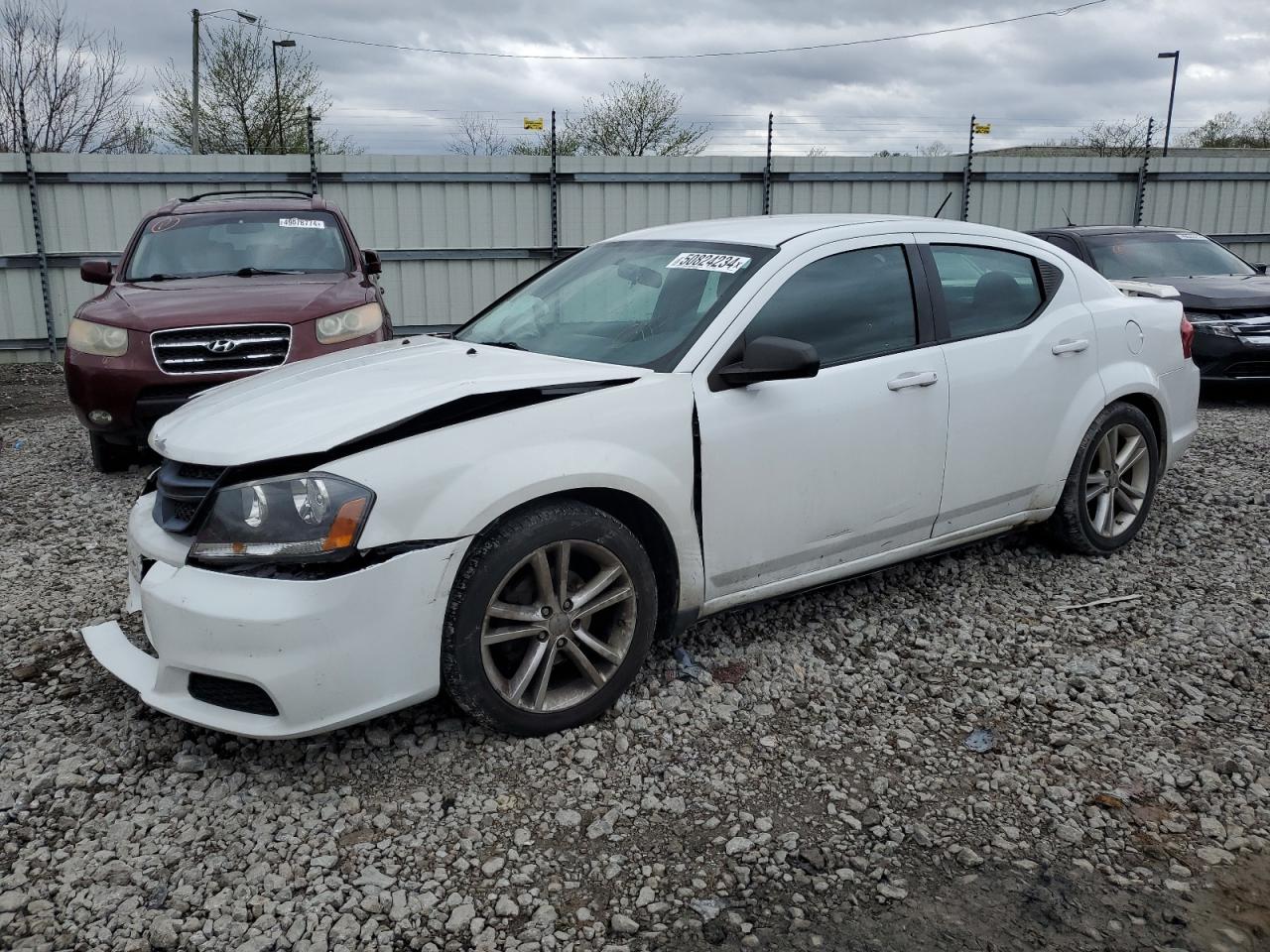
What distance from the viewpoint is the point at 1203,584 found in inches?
183

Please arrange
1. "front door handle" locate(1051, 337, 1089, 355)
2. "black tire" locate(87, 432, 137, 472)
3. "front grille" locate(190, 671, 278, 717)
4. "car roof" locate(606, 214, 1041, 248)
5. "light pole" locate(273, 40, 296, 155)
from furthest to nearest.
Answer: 1. "light pole" locate(273, 40, 296, 155)
2. "black tire" locate(87, 432, 137, 472)
3. "front door handle" locate(1051, 337, 1089, 355)
4. "car roof" locate(606, 214, 1041, 248)
5. "front grille" locate(190, 671, 278, 717)

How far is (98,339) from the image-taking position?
21.1 ft

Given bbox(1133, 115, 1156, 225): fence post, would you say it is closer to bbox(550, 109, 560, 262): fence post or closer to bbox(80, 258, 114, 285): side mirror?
bbox(550, 109, 560, 262): fence post

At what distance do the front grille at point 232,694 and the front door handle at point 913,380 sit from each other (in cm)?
239

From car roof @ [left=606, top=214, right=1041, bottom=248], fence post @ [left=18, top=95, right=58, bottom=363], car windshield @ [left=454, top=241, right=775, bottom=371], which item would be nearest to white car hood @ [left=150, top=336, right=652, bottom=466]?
car windshield @ [left=454, top=241, right=775, bottom=371]

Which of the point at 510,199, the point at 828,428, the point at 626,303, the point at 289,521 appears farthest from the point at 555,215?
the point at 289,521

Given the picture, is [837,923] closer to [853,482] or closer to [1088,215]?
[853,482]

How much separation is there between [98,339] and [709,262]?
14.3 feet

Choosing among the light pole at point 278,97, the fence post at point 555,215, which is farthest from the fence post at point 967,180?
the light pole at point 278,97

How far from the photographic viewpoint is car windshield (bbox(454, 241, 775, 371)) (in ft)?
12.0

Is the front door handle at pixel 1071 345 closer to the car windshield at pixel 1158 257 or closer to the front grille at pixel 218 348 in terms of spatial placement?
the front grille at pixel 218 348

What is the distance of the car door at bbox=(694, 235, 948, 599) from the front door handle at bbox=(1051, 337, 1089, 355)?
732 mm

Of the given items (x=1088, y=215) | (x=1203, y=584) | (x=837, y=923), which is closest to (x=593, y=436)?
(x=837, y=923)

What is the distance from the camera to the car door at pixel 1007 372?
416 cm
